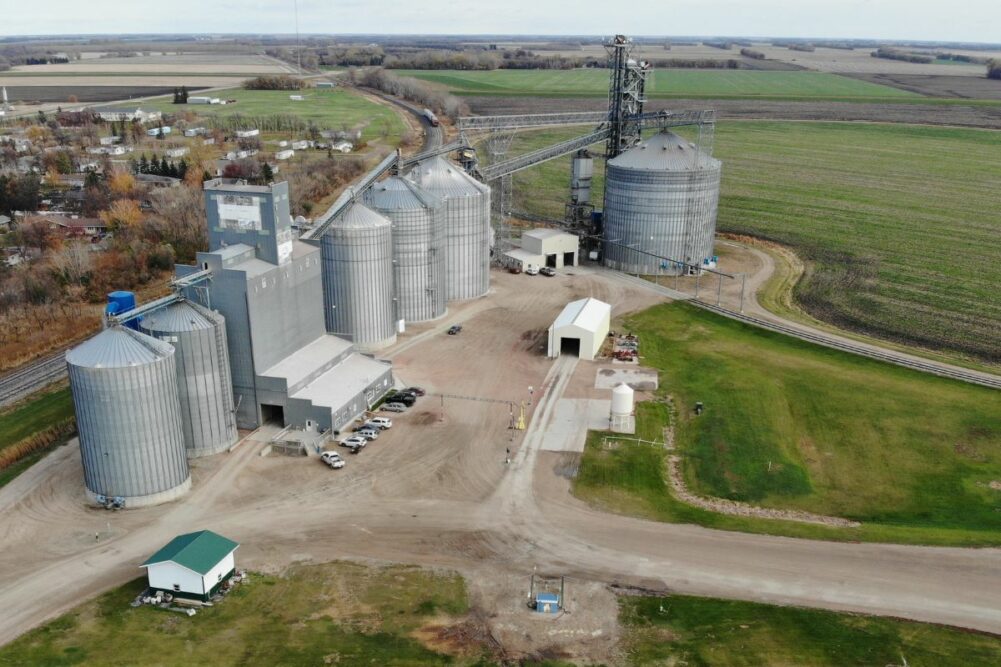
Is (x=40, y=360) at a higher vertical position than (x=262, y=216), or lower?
lower

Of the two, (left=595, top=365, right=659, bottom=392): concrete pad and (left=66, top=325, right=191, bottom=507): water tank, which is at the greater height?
(left=66, top=325, right=191, bottom=507): water tank

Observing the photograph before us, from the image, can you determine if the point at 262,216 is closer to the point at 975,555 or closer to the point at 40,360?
the point at 40,360

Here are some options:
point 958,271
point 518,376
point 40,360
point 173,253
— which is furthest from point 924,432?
point 173,253

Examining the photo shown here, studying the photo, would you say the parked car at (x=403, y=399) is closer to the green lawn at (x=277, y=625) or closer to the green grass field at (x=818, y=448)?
the green grass field at (x=818, y=448)

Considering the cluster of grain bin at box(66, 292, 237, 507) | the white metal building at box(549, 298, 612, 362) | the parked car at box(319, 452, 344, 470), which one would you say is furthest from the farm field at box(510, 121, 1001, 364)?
the cluster of grain bin at box(66, 292, 237, 507)

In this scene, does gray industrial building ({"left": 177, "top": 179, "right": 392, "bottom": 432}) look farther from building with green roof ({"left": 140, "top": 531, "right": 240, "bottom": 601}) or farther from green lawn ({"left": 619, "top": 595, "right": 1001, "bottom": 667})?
green lawn ({"left": 619, "top": 595, "right": 1001, "bottom": 667})
